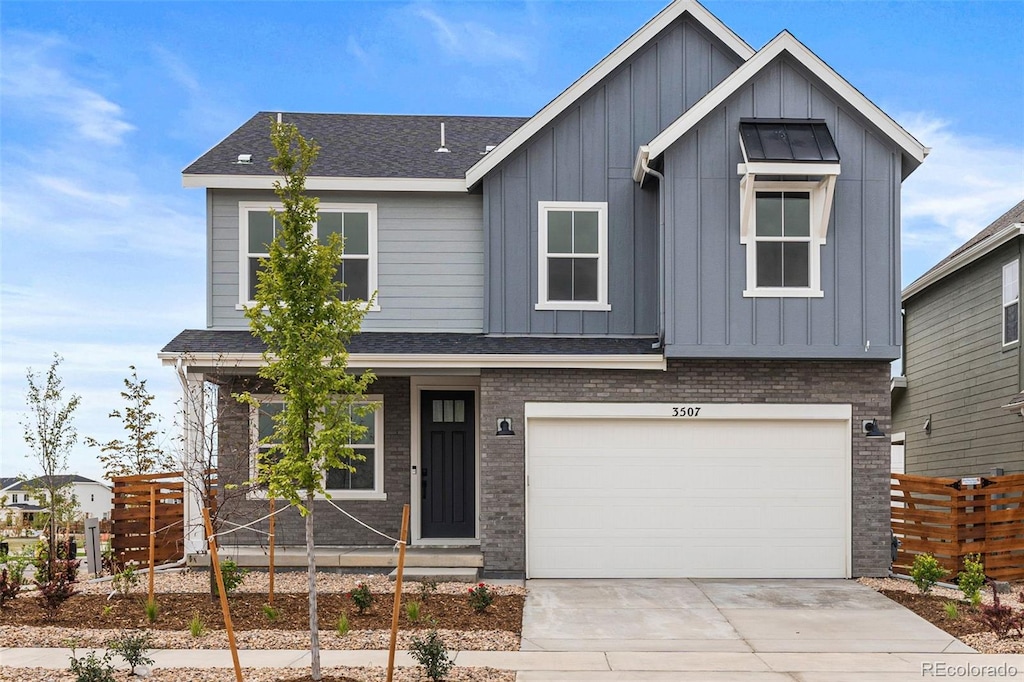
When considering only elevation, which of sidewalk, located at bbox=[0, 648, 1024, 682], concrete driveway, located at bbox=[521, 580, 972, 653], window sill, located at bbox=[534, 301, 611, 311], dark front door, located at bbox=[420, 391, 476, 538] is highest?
window sill, located at bbox=[534, 301, 611, 311]

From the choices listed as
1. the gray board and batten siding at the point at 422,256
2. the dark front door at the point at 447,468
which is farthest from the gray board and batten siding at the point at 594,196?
the dark front door at the point at 447,468

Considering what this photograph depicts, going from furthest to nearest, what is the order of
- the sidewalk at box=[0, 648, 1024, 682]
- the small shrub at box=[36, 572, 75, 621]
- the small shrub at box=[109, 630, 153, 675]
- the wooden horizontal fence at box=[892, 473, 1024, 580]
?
the wooden horizontal fence at box=[892, 473, 1024, 580] < the small shrub at box=[36, 572, 75, 621] < the sidewalk at box=[0, 648, 1024, 682] < the small shrub at box=[109, 630, 153, 675]

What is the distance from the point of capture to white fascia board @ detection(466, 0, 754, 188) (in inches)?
591

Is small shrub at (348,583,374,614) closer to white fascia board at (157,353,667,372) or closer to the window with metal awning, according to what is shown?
white fascia board at (157,353,667,372)

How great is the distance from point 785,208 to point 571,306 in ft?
10.9

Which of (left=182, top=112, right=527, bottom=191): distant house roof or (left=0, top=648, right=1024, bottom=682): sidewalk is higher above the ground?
(left=182, top=112, right=527, bottom=191): distant house roof

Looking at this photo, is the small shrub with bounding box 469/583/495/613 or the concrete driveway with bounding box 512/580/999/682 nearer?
the concrete driveway with bounding box 512/580/999/682

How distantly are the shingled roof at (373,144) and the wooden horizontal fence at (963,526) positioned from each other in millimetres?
8274

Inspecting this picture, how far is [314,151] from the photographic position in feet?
28.3

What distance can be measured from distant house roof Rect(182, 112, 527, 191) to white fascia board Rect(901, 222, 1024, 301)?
8419mm

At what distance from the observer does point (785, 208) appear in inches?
552

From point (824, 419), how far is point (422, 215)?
6678 mm

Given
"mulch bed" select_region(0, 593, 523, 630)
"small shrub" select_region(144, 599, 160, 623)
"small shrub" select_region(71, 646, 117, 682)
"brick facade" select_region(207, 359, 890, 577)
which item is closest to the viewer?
"small shrub" select_region(71, 646, 117, 682)

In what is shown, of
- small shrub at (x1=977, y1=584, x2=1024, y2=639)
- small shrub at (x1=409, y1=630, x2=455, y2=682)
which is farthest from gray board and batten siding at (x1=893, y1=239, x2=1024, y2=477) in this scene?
small shrub at (x1=409, y1=630, x2=455, y2=682)
